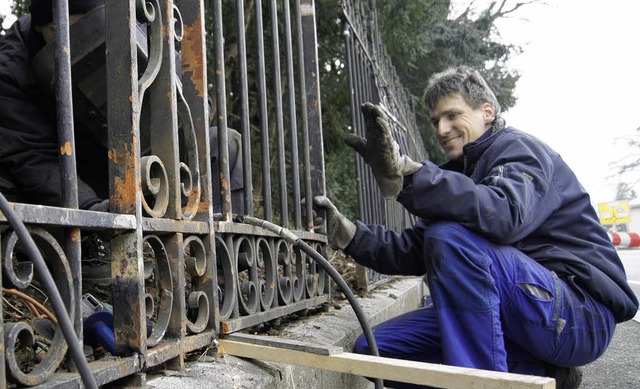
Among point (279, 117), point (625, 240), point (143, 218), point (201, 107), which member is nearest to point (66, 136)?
point (143, 218)

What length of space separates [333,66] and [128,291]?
6.74 m

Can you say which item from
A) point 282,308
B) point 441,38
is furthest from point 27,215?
point 441,38

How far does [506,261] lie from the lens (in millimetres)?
2287

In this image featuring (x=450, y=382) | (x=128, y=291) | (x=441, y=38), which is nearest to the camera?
(x=128, y=291)

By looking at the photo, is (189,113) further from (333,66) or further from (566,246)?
(333,66)

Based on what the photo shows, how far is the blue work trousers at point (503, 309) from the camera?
2.19 meters

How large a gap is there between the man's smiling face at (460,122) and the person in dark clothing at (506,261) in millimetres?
158

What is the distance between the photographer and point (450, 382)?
1585 millimetres

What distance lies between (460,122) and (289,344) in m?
1.53

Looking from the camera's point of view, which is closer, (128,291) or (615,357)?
(128,291)

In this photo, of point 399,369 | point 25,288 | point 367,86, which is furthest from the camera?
Answer: point 367,86

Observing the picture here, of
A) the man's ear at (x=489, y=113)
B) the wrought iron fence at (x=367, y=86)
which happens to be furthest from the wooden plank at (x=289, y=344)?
the wrought iron fence at (x=367, y=86)

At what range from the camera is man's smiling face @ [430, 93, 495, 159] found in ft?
9.52

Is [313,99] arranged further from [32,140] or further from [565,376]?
[565,376]
